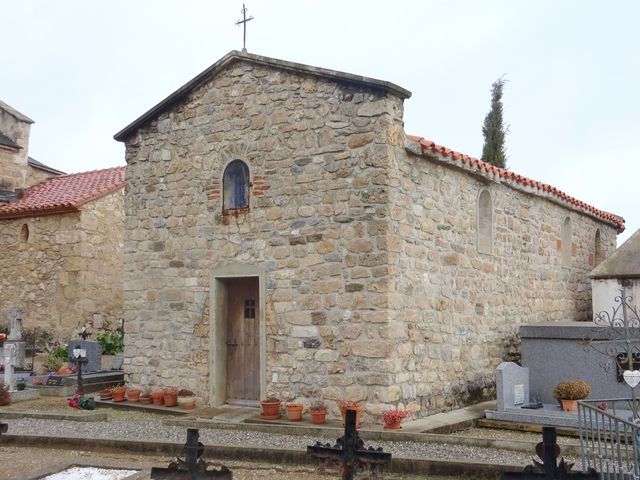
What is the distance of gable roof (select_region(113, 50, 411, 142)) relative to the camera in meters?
9.74

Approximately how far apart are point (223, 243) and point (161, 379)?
262cm

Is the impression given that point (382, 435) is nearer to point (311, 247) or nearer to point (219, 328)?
point (311, 247)

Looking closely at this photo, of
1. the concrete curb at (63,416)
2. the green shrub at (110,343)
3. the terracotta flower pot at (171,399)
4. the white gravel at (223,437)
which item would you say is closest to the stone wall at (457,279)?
the white gravel at (223,437)

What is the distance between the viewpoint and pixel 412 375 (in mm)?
9836

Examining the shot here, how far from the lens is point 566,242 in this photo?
50.8 ft

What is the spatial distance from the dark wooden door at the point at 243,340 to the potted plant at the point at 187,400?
0.56 metres

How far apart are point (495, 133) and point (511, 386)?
1477cm

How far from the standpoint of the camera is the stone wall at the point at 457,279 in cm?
986

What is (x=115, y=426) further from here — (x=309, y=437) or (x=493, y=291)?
(x=493, y=291)

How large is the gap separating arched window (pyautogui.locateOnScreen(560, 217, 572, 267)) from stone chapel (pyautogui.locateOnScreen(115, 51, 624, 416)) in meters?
2.49

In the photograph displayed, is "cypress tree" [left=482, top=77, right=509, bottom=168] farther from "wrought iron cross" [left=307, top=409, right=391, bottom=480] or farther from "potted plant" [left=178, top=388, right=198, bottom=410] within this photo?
"wrought iron cross" [left=307, top=409, right=391, bottom=480]

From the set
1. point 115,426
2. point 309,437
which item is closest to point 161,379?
point 115,426

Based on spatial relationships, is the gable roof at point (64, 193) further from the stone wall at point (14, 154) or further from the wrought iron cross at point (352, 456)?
the wrought iron cross at point (352, 456)

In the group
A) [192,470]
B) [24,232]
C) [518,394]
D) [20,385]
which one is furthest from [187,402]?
[24,232]
